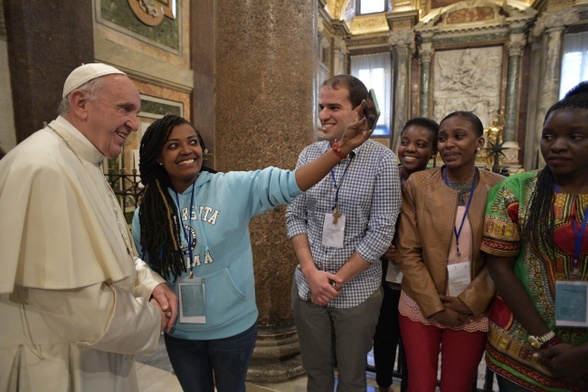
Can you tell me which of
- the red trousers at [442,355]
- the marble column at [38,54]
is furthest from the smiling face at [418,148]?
the marble column at [38,54]

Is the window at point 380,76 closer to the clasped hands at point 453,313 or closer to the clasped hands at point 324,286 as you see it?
the clasped hands at point 453,313

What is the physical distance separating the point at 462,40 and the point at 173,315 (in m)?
16.7

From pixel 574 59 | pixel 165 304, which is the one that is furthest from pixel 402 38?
pixel 165 304

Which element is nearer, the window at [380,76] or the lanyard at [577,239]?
the lanyard at [577,239]

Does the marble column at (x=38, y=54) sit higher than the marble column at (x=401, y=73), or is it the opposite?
the marble column at (x=401, y=73)

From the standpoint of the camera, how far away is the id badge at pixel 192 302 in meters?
1.54

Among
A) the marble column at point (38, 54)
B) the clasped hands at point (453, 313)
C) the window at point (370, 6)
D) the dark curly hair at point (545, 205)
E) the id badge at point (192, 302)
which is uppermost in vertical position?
the window at point (370, 6)

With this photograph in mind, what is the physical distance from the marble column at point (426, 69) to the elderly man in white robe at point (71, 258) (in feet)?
50.3

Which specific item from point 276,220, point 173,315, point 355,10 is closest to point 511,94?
point 355,10

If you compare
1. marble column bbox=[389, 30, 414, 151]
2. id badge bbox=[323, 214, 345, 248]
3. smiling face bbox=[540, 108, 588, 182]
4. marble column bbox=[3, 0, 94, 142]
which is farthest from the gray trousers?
marble column bbox=[389, 30, 414, 151]

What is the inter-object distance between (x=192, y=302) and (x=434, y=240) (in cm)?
122

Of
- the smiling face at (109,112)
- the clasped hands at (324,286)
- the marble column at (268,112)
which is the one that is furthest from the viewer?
the marble column at (268,112)

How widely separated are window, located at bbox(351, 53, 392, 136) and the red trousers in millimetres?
15169

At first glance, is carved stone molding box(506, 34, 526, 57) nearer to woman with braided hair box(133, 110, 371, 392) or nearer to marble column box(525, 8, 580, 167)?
marble column box(525, 8, 580, 167)
